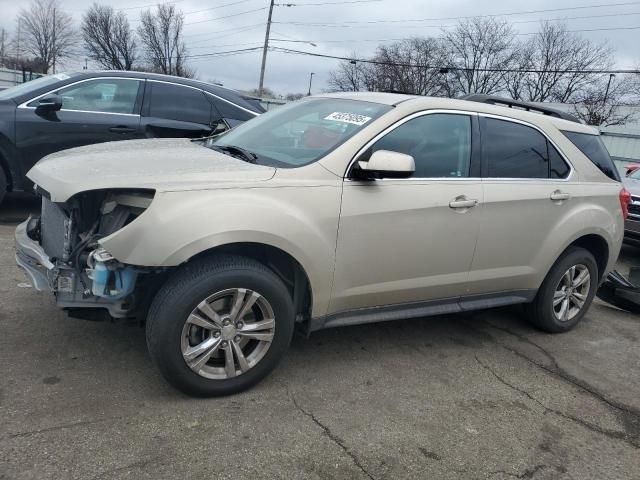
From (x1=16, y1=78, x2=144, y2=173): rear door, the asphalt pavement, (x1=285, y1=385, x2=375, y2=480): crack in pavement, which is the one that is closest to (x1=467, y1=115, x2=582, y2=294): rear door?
the asphalt pavement

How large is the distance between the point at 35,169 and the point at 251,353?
1.72 m

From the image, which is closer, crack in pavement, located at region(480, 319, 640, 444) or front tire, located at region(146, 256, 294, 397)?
front tire, located at region(146, 256, 294, 397)

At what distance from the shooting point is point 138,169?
3.00 m

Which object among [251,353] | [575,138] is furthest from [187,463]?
[575,138]

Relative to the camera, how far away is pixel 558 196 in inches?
168

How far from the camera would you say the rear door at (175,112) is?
21.4ft

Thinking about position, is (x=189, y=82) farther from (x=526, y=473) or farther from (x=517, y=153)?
(x=526, y=473)

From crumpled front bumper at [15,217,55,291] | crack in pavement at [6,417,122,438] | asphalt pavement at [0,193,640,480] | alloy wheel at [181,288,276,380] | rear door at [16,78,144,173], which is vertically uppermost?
rear door at [16,78,144,173]

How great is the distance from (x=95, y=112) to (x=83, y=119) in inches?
6.7

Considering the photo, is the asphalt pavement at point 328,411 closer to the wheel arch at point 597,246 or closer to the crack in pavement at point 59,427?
the crack in pavement at point 59,427

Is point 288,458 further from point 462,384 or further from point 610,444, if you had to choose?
point 610,444

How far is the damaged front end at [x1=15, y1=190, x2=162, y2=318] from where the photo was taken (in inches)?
111

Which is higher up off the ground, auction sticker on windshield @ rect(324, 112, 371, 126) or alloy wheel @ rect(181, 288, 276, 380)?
auction sticker on windshield @ rect(324, 112, 371, 126)

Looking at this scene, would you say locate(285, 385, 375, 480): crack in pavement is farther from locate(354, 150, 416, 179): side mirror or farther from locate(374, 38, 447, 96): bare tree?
locate(374, 38, 447, 96): bare tree
